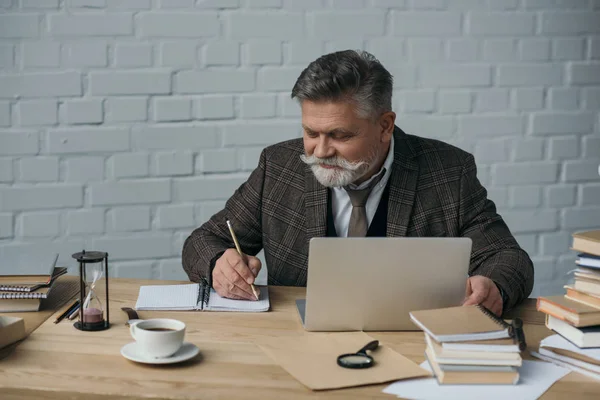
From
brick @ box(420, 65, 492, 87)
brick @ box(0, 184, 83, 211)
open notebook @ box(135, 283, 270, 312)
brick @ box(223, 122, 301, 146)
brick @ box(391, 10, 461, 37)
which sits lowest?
open notebook @ box(135, 283, 270, 312)

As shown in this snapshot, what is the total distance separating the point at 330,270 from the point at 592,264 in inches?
20.0

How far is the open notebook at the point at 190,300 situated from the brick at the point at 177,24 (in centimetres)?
112

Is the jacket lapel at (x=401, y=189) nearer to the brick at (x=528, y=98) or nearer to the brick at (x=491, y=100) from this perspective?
the brick at (x=491, y=100)

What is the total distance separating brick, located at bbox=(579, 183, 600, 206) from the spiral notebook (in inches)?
69.7

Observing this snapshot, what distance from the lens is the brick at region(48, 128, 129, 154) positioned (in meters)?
2.78

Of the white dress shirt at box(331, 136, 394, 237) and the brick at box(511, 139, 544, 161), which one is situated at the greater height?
the brick at box(511, 139, 544, 161)

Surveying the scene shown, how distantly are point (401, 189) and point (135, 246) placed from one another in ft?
3.67

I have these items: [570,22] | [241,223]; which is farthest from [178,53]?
[570,22]

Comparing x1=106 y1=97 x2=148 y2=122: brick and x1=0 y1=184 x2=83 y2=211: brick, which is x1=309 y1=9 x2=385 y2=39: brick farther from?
x1=0 y1=184 x2=83 y2=211: brick

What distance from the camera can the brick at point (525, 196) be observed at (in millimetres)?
3098

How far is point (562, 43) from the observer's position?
3082 mm

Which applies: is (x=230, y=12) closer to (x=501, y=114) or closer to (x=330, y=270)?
(x=501, y=114)

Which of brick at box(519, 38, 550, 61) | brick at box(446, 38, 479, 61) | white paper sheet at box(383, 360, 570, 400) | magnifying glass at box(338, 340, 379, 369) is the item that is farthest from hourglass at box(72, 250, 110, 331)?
brick at box(519, 38, 550, 61)

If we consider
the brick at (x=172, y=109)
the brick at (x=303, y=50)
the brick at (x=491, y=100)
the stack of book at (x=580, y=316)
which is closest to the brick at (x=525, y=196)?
the brick at (x=491, y=100)
